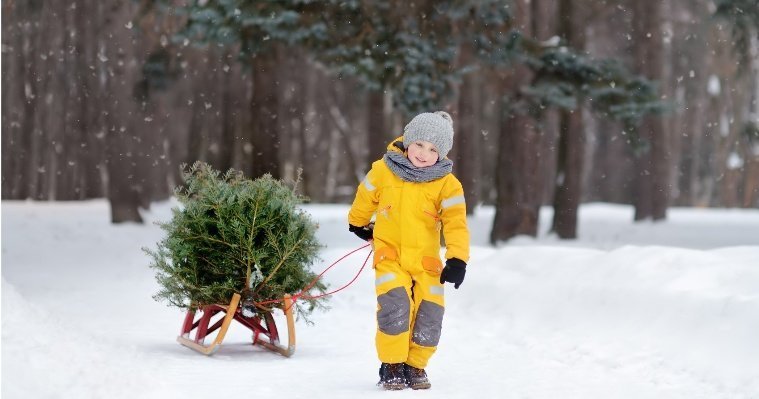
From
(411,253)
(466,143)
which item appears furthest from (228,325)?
(466,143)

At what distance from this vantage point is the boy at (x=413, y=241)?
652 centimetres

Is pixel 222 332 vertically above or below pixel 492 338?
above

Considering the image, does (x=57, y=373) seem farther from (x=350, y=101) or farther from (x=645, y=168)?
(x=350, y=101)

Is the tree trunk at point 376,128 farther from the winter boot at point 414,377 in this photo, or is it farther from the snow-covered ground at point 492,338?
the winter boot at point 414,377

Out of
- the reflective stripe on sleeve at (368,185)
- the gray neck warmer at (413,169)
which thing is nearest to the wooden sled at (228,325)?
the reflective stripe on sleeve at (368,185)

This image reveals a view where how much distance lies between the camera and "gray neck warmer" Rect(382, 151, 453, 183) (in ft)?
21.3

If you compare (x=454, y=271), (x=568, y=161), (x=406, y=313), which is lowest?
(x=568, y=161)

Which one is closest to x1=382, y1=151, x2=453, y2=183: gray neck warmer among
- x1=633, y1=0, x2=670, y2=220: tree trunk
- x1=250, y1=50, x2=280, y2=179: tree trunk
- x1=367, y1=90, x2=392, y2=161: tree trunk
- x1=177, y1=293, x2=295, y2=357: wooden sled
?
x1=177, y1=293, x2=295, y2=357: wooden sled

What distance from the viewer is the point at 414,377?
666 cm

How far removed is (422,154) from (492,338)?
10.9 ft

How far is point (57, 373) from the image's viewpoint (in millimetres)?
5703

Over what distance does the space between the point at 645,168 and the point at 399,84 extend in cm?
1248

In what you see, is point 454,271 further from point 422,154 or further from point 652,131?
point 652,131

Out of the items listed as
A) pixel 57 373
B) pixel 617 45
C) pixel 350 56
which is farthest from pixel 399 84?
pixel 617 45
